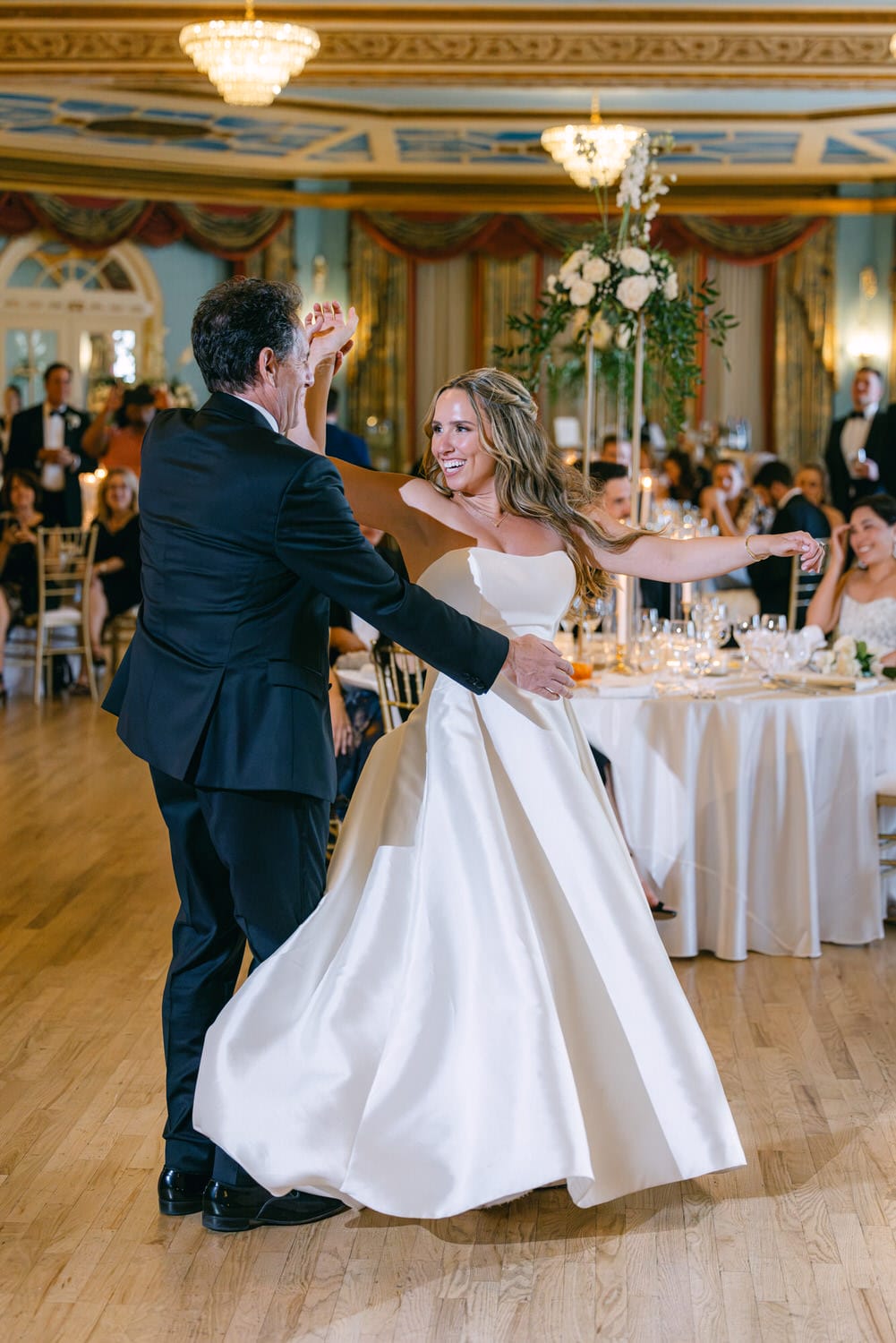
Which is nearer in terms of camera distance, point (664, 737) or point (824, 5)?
point (664, 737)

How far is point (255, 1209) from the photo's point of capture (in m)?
2.77

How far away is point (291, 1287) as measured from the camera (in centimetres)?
255

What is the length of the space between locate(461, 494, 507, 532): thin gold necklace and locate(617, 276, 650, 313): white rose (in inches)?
80.2

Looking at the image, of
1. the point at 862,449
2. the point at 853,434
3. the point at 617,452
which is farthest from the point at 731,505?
the point at 853,434

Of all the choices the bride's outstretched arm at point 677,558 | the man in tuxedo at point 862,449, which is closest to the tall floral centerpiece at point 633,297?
the bride's outstretched arm at point 677,558

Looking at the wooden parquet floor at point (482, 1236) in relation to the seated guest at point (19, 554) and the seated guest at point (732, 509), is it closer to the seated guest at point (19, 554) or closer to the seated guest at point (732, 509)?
the seated guest at point (732, 509)

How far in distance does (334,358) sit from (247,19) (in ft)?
18.0

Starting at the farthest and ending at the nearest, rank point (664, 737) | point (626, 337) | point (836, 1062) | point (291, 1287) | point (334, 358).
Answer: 1. point (626, 337)
2. point (664, 737)
3. point (836, 1062)
4. point (334, 358)
5. point (291, 1287)

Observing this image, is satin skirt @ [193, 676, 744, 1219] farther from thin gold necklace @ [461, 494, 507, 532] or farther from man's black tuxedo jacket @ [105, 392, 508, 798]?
thin gold necklace @ [461, 494, 507, 532]

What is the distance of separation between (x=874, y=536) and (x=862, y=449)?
7.34 metres

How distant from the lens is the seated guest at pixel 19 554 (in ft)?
30.2

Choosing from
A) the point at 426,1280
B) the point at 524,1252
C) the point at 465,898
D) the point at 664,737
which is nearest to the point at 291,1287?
the point at 426,1280

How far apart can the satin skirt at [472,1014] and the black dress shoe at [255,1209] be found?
0.11m

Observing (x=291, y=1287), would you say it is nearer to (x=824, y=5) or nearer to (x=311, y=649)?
(x=311, y=649)
